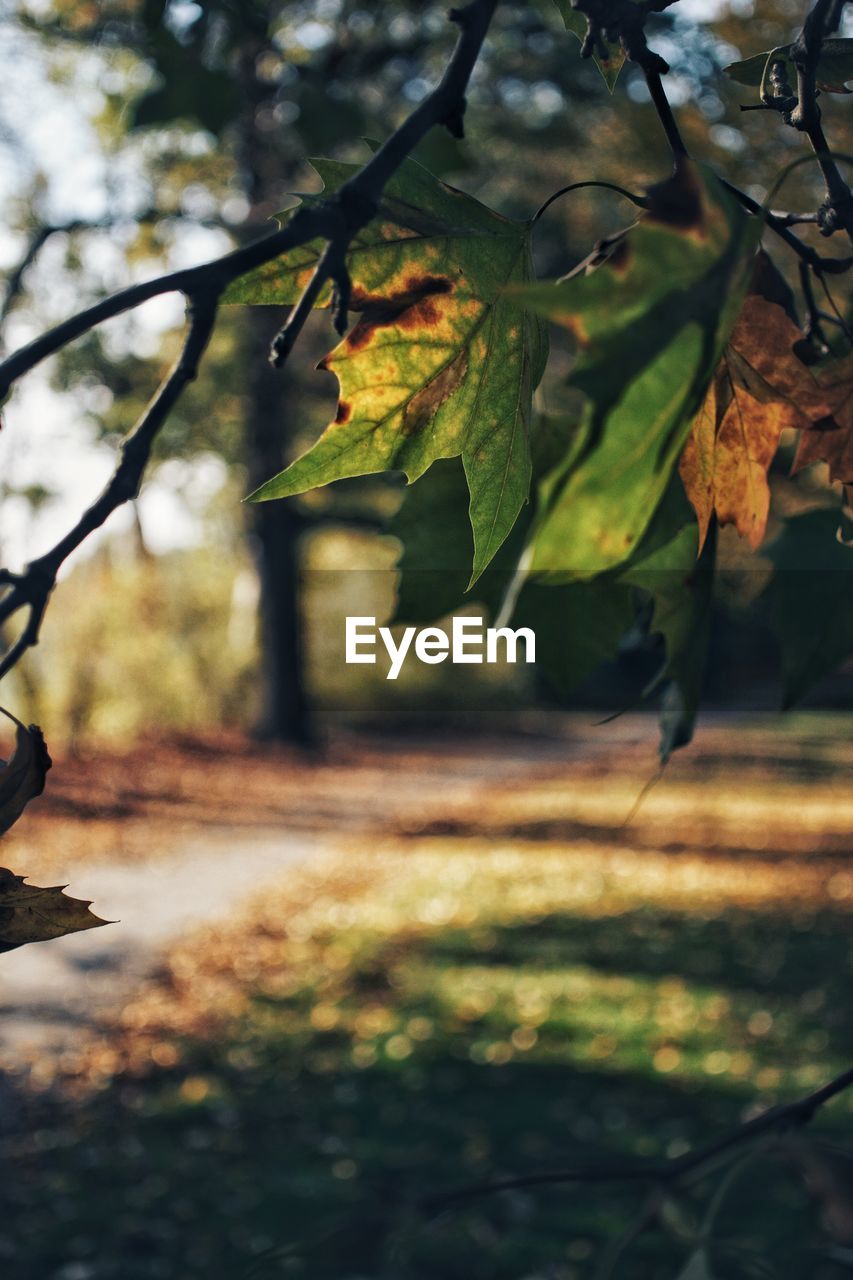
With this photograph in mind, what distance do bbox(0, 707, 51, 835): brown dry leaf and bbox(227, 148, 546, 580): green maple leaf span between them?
0.18 metres

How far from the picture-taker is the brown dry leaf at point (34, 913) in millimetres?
502

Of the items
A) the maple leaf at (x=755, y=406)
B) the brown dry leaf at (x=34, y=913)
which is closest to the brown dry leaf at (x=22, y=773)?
the brown dry leaf at (x=34, y=913)

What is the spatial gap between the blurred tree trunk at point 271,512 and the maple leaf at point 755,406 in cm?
1409

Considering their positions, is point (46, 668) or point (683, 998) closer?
point (683, 998)

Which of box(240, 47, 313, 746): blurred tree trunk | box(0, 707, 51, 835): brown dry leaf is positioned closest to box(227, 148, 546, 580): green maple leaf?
box(0, 707, 51, 835): brown dry leaf

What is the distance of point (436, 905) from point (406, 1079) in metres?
3.75

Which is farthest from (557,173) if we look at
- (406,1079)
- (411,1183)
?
(411,1183)

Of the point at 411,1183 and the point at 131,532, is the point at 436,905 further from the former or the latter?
the point at 131,532

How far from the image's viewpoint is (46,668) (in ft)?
57.6

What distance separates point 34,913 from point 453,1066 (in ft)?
20.6

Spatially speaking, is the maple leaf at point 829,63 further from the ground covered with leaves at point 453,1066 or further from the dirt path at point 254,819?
the dirt path at point 254,819

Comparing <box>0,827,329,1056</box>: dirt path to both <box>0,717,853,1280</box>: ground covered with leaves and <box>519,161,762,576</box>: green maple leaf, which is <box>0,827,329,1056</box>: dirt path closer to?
<box>0,717,853,1280</box>: ground covered with leaves

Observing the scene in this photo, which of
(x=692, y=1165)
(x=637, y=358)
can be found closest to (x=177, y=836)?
(x=692, y=1165)

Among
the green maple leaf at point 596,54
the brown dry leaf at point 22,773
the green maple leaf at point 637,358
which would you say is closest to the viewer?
the green maple leaf at point 637,358
